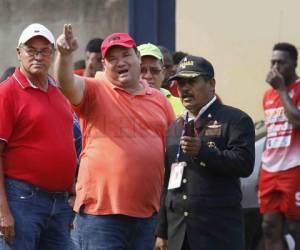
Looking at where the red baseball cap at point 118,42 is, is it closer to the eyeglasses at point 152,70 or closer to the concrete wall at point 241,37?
the eyeglasses at point 152,70

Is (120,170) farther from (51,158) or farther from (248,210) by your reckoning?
(248,210)

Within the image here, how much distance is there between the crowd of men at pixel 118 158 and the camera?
20.3 ft

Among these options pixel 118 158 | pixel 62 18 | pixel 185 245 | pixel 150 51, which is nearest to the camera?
pixel 118 158

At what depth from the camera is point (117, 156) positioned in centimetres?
620

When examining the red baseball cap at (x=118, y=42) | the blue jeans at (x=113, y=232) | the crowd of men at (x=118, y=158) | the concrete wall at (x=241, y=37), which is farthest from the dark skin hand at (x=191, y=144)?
the concrete wall at (x=241, y=37)

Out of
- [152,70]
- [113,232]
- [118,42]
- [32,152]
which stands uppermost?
[118,42]

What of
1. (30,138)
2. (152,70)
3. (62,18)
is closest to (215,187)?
(30,138)

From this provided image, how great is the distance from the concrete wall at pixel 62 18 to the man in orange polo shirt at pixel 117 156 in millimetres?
6895

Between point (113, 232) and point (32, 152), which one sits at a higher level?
point (32, 152)

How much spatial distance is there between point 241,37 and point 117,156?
17.1ft

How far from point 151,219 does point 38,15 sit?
807 centimetres

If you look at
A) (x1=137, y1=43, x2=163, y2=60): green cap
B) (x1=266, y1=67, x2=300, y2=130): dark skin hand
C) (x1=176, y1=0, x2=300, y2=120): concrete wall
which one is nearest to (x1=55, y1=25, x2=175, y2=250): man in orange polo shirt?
(x1=137, y1=43, x2=163, y2=60): green cap

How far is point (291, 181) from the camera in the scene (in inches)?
321

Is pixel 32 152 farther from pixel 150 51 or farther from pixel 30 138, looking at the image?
pixel 150 51
